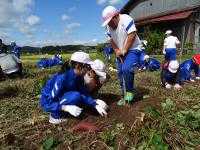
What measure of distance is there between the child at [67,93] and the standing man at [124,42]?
1107mm

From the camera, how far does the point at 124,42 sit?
7.79 metres

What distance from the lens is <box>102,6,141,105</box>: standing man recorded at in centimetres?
750

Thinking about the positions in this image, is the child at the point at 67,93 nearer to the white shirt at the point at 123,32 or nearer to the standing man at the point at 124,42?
the standing man at the point at 124,42

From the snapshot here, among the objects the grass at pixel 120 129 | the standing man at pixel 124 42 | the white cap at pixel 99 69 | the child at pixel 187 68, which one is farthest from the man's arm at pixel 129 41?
the child at pixel 187 68

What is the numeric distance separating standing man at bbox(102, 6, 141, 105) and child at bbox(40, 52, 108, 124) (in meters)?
1.11

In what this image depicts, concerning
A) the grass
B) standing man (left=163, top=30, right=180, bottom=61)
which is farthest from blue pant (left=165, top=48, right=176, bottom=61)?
the grass

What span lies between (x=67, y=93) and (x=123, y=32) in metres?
1.72

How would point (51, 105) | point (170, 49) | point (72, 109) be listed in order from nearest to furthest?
point (72, 109) → point (51, 105) → point (170, 49)

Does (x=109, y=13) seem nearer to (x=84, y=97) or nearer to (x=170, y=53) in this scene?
(x=84, y=97)

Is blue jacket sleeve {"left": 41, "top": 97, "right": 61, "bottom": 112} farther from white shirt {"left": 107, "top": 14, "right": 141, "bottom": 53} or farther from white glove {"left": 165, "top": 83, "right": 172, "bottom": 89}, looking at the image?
white glove {"left": 165, "top": 83, "right": 172, "bottom": 89}

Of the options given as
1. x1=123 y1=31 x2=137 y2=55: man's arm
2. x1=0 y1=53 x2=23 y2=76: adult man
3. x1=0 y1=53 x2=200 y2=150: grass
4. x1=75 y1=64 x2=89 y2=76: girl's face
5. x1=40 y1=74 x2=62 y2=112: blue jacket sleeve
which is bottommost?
x1=0 y1=53 x2=23 y2=76: adult man

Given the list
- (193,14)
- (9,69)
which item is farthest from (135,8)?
(9,69)

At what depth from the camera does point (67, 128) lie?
641cm

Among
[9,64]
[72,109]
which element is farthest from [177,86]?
[9,64]
